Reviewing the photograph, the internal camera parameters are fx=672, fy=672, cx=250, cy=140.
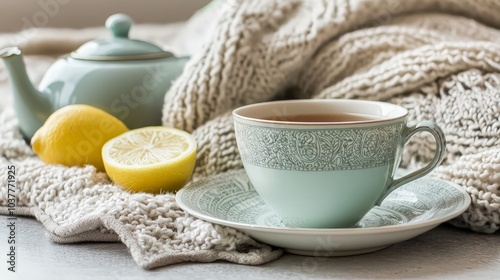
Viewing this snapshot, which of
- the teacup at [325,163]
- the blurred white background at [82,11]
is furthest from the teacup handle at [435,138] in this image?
the blurred white background at [82,11]

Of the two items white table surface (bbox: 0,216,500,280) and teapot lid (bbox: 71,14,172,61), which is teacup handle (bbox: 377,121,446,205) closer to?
white table surface (bbox: 0,216,500,280)

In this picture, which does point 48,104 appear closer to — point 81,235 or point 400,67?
point 81,235

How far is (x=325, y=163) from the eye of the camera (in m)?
0.58

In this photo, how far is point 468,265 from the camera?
584mm

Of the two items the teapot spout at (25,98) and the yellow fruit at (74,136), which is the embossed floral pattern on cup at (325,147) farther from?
the teapot spout at (25,98)

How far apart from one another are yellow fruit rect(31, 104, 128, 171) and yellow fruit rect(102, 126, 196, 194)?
1.3 inches

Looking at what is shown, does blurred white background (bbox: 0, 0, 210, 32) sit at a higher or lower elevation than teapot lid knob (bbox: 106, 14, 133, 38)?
lower

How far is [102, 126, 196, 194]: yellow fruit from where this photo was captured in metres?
0.72

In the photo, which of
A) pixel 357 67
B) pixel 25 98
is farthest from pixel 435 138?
pixel 25 98

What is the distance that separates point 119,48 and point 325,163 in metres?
0.41

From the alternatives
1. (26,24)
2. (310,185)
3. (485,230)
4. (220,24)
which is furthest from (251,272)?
(26,24)

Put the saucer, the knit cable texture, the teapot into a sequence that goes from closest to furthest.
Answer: the saucer < the knit cable texture < the teapot

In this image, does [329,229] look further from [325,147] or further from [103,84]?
[103,84]

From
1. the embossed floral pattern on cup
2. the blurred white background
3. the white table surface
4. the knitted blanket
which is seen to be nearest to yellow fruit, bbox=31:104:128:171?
the knitted blanket
